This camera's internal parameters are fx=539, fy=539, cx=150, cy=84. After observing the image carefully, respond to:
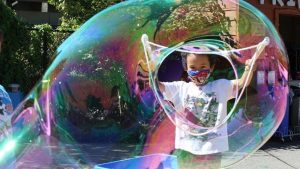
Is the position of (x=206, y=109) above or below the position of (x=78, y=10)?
below

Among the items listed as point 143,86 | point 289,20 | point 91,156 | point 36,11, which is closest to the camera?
point 143,86

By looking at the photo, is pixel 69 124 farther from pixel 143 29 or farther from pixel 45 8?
pixel 45 8

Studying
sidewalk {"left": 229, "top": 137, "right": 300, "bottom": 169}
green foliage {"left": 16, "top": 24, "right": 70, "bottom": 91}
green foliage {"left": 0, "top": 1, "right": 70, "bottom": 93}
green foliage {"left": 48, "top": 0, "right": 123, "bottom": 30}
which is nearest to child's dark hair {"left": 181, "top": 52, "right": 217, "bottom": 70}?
sidewalk {"left": 229, "top": 137, "right": 300, "bottom": 169}

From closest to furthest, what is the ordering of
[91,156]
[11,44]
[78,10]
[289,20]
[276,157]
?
[91,156] → [276,157] → [11,44] → [78,10] → [289,20]

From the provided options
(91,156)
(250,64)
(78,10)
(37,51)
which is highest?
(78,10)

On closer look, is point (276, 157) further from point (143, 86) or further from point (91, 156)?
point (143, 86)

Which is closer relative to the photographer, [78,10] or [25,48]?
[25,48]

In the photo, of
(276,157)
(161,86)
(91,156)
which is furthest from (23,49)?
(161,86)

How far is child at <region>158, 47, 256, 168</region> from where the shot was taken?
11.0 ft

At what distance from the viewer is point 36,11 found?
113 feet

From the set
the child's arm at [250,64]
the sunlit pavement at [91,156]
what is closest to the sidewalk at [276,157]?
the sunlit pavement at [91,156]

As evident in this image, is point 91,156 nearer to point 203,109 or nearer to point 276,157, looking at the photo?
point 203,109

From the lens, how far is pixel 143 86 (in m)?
3.77

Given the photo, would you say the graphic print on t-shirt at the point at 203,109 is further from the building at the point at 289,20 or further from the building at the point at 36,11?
the building at the point at 36,11
